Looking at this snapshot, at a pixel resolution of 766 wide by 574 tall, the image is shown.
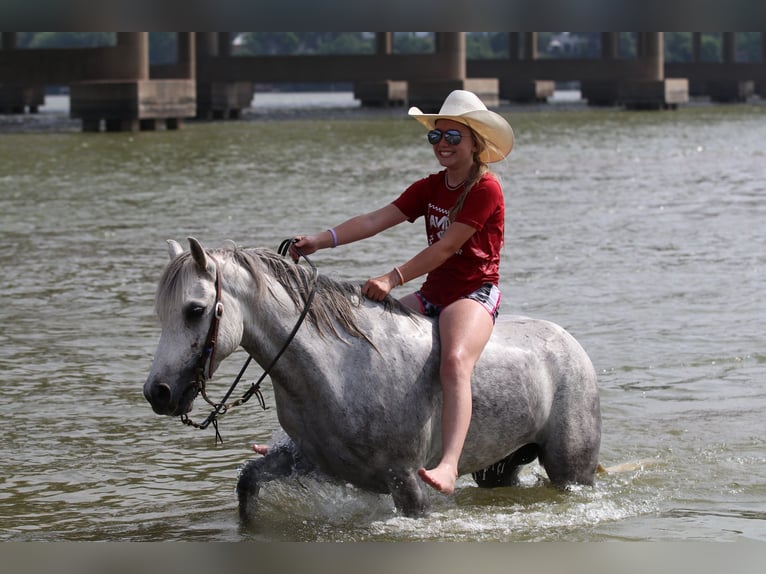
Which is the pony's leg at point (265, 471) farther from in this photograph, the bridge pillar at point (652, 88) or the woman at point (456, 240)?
the bridge pillar at point (652, 88)

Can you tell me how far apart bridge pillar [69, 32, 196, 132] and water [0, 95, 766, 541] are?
12.8 metres

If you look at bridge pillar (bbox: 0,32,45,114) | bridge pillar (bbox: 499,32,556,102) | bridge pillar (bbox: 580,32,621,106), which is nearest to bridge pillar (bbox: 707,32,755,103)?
bridge pillar (bbox: 499,32,556,102)

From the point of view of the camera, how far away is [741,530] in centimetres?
695

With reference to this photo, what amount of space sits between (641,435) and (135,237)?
1110 cm

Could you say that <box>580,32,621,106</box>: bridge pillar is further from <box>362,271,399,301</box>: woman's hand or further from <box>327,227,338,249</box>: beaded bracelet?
<box>362,271,399,301</box>: woman's hand

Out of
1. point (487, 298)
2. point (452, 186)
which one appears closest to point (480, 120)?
point (452, 186)

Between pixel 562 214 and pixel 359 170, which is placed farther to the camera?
pixel 359 170

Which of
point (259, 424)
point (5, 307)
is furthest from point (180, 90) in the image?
point (259, 424)

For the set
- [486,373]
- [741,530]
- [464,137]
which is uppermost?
[464,137]

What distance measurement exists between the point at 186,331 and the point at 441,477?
1.20 meters

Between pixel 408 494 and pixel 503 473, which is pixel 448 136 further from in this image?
pixel 503 473

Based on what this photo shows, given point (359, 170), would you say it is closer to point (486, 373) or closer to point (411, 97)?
point (486, 373)

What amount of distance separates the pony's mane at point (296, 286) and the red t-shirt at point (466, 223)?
0.35m

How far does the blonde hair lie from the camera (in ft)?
21.2
